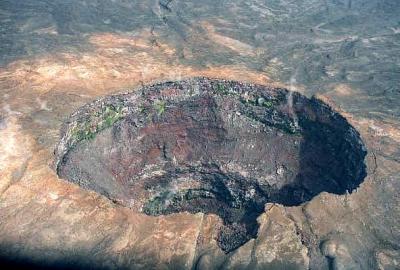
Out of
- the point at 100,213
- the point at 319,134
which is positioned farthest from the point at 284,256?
the point at 319,134

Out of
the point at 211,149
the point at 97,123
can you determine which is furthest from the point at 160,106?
the point at 211,149

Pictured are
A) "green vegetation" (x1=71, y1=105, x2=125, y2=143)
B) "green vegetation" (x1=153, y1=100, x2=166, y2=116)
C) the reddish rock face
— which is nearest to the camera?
"green vegetation" (x1=71, y1=105, x2=125, y2=143)

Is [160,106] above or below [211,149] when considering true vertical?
above

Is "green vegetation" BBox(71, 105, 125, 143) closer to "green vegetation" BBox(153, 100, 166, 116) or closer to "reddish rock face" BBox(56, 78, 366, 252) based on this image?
"reddish rock face" BBox(56, 78, 366, 252)

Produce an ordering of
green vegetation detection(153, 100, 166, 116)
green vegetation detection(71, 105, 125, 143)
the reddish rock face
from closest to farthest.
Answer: green vegetation detection(71, 105, 125, 143) → the reddish rock face → green vegetation detection(153, 100, 166, 116)

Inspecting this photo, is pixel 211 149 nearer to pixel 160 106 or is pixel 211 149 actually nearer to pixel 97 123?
pixel 160 106

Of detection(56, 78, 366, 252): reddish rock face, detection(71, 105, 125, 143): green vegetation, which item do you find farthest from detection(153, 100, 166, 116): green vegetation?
detection(71, 105, 125, 143): green vegetation

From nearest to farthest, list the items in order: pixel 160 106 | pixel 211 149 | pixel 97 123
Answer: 1. pixel 97 123
2. pixel 160 106
3. pixel 211 149

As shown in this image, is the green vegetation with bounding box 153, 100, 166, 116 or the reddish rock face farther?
the green vegetation with bounding box 153, 100, 166, 116

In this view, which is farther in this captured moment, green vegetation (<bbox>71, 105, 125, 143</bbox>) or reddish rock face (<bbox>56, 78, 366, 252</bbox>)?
reddish rock face (<bbox>56, 78, 366, 252</bbox>)

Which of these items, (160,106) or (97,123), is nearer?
(97,123)
